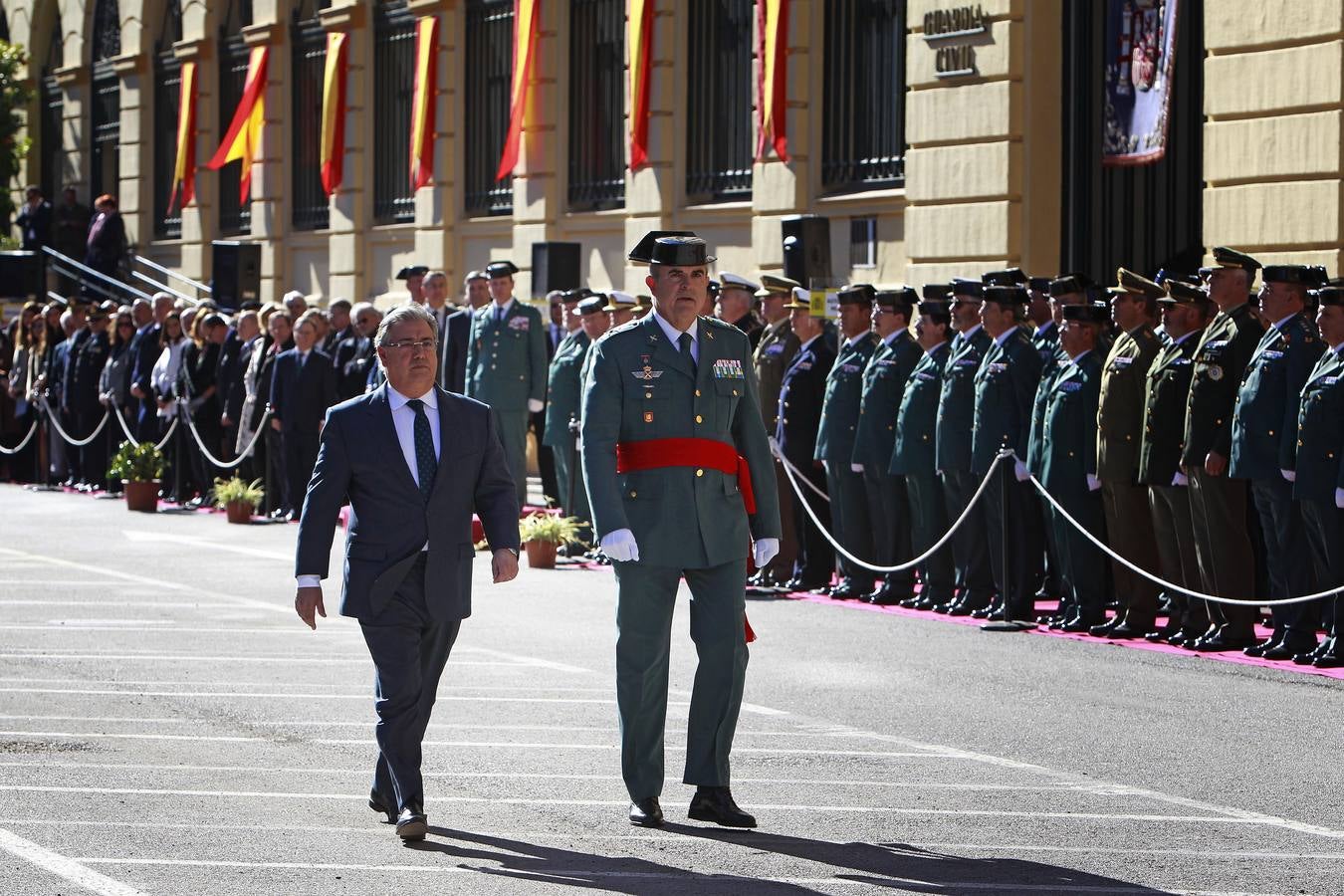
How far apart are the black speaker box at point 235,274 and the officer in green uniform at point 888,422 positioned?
15.1 m

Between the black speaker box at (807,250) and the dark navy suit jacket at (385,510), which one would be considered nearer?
the dark navy suit jacket at (385,510)

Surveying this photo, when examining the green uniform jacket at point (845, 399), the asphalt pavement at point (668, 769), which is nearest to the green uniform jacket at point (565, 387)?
the green uniform jacket at point (845, 399)

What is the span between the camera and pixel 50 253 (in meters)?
34.1

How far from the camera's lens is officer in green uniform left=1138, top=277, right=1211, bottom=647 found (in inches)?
490

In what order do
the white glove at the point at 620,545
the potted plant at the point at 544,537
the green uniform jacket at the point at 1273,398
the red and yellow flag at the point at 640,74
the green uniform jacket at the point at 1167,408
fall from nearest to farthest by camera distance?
the white glove at the point at 620,545 < the green uniform jacket at the point at 1273,398 < the green uniform jacket at the point at 1167,408 < the potted plant at the point at 544,537 < the red and yellow flag at the point at 640,74

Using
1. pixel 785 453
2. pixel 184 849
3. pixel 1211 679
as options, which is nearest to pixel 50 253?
pixel 785 453

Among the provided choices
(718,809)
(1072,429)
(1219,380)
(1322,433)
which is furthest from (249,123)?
(718,809)

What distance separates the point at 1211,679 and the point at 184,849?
550cm

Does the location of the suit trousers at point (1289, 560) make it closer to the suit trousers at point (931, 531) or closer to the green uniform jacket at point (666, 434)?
the suit trousers at point (931, 531)

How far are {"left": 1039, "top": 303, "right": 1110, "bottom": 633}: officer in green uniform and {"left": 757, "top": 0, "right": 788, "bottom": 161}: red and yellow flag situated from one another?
332 inches

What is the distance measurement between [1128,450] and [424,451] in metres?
6.07

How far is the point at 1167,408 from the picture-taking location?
12.5 metres

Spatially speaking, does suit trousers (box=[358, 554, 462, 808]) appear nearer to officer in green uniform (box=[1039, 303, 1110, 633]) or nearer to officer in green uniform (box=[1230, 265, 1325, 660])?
Result: officer in green uniform (box=[1230, 265, 1325, 660])

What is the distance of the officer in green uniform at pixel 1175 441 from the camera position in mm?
12438
